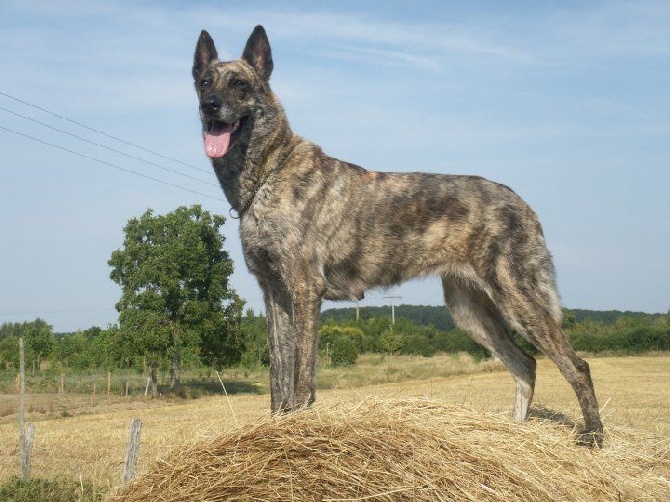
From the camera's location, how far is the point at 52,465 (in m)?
13.5

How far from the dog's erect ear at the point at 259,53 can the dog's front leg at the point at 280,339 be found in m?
1.82

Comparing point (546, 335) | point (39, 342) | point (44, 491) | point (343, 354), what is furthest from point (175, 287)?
point (546, 335)

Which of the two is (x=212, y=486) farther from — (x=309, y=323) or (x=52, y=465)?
(x=52, y=465)

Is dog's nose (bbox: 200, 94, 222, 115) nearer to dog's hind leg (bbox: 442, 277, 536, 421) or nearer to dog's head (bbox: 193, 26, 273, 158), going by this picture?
dog's head (bbox: 193, 26, 273, 158)

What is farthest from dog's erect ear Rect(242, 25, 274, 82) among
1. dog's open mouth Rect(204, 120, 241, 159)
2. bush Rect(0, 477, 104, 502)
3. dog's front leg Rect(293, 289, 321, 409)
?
bush Rect(0, 477, 104, 502)

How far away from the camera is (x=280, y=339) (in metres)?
6.82

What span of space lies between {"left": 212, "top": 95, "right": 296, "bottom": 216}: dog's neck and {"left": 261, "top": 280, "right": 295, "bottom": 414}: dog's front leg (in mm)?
760

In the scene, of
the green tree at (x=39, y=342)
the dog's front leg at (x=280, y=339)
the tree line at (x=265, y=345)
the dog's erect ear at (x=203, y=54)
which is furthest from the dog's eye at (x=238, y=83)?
the green tree at (x=39, y=342)

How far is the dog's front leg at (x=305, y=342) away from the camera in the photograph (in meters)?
6.34

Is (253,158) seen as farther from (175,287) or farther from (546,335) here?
(175,287)

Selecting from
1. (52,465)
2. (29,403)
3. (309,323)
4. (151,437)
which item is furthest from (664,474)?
(29,403)

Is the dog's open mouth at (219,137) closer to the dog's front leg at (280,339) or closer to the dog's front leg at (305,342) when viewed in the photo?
the dog's front leg at (280,339)

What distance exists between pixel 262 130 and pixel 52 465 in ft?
30.1

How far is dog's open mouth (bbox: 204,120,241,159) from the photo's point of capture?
6.45 m
